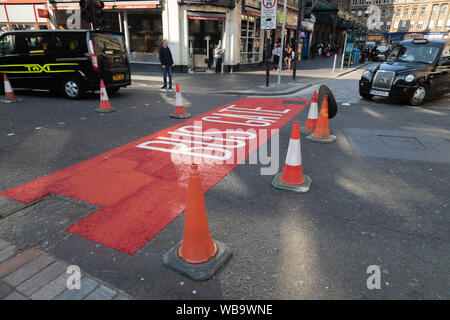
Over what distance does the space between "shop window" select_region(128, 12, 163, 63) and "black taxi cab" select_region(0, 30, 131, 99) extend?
31.5 feet

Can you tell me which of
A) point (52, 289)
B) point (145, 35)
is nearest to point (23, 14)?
point (145, 35)

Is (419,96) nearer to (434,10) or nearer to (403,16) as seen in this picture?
(434,10)

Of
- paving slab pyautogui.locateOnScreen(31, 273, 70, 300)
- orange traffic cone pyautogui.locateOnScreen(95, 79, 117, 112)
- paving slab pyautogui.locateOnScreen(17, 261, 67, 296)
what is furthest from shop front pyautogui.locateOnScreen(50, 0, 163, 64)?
paving slab pyautogui.locateOnScreen(31, 273, 70, 300)

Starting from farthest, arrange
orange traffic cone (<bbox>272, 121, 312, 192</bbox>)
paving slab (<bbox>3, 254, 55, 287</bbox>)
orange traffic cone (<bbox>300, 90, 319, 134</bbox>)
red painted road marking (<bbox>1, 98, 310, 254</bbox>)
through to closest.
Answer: orange traffic cone (<bbox>300, 90, 319, 134</bbox>)
orange traffic cone (<bbox>272, 121, 312, 192</bbox>)
red painted road marking (<bbox>1, 98, 310, 254</bbox>)
paving slab (<bbox>3, 254, 55, 287</bbox>)

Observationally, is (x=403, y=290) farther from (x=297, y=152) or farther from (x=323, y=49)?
(x=323, y=49)

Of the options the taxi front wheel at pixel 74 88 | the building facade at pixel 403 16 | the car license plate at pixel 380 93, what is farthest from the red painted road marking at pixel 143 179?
the building facade at pixel 403 16

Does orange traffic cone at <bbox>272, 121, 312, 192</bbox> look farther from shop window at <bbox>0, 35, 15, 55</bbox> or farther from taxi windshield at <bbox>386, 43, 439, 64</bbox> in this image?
shop window at <bbox>0, 35, 15, 55</bbox>

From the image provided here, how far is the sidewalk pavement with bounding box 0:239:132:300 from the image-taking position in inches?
76.7

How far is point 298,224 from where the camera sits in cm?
284

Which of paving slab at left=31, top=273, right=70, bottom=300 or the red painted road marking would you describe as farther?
the red painted road marking

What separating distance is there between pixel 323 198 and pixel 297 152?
0.63 m

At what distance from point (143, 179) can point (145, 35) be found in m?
17.5

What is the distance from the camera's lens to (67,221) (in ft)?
9.25

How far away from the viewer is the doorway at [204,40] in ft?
→ 60.2
